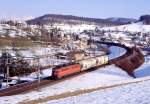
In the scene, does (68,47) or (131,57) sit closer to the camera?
(131,57)

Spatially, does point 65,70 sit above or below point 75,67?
above

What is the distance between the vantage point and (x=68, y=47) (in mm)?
118062

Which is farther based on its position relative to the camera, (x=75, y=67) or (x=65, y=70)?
(x=75, y=67)

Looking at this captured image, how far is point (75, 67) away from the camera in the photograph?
56.0 m

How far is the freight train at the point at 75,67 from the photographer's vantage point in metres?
49.3

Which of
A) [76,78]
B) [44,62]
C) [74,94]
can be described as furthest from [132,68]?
[74,94]

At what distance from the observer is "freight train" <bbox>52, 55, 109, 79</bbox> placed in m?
49.3

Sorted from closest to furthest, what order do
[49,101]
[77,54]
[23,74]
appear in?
[49,101]
[23,74]
[77,54]

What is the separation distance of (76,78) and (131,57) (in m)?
39.5

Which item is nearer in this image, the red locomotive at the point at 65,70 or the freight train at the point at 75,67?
the red locomotive at the point at 65,70

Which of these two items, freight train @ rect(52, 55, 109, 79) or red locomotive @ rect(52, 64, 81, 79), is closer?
red locomotive @ rect(52, 64, 81, 79)

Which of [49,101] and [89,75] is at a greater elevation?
[49,101]

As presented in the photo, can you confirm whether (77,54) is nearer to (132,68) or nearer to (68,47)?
(132,68)

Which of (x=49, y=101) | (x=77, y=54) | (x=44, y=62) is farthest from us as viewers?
(x=77, y=54)
